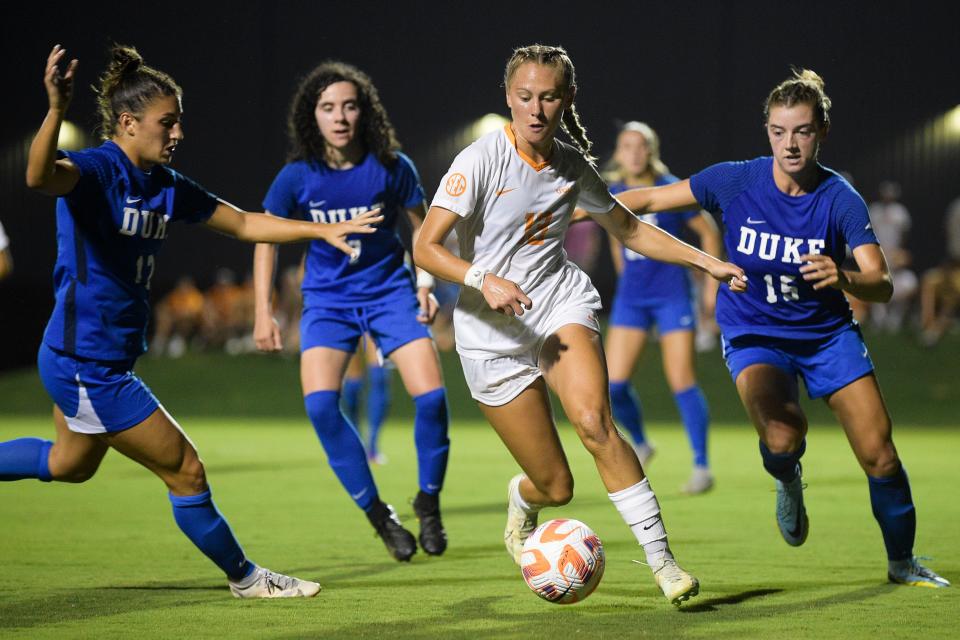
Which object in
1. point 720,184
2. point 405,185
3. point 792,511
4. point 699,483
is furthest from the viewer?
point 699,483

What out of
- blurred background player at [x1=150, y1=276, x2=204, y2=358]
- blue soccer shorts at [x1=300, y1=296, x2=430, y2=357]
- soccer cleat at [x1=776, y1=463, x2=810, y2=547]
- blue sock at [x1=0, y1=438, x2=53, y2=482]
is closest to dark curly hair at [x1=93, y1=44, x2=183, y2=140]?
blue sock at [x1=0, y1=438, x2=53, y2=482]

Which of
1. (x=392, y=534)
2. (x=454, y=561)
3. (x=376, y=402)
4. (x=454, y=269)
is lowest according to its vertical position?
(x=376, y=402)

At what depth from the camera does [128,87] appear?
4.33 metres

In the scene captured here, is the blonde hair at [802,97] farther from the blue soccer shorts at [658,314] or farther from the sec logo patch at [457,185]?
the blue soccer shorts at [658,314]

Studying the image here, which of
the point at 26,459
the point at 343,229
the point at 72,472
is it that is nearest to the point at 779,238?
the point at 343,229

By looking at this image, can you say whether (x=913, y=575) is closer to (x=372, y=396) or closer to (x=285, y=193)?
(x=285, y=193)

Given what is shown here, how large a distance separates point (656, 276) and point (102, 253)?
4507 mm

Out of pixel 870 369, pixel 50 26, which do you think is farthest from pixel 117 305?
pixel 50 26

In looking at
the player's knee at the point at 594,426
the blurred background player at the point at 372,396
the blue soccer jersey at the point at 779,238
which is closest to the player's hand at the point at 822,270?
the blue soccer jersey at the point at 779,238

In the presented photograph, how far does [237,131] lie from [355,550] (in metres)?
17.9

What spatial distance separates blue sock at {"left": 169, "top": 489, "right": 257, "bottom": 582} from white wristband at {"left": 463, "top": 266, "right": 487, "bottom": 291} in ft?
4.16

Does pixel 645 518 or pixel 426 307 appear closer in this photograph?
pixel 645 518

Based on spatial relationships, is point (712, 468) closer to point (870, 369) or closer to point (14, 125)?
point (870, 369)

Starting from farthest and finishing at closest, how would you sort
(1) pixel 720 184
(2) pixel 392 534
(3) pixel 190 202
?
(2) pixel 392 534 → (1) pixel 720 184 → (3) pixel 190 202
